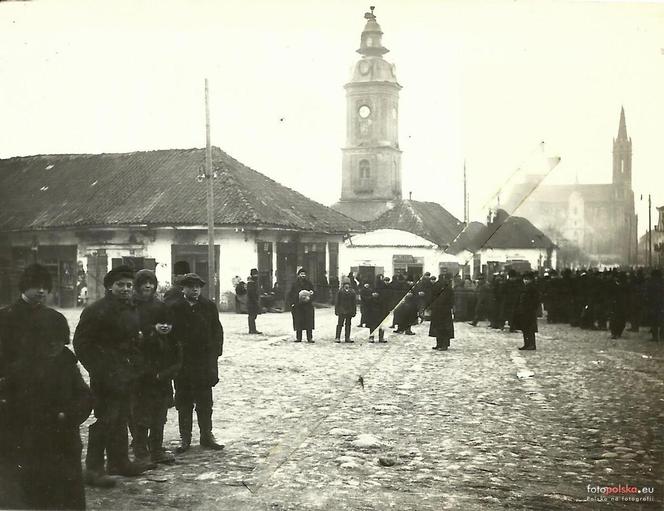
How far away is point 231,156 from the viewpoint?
662 cm

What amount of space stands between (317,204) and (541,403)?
4.19 meters

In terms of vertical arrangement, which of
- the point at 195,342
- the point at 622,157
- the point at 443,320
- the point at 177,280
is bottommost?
the point at 443,320

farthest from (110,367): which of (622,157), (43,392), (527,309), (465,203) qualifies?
(527,309)

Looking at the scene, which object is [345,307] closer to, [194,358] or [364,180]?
[194,358]

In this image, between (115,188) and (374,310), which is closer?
(115,188)

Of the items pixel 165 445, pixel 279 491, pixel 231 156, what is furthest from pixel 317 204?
pixel 279 491

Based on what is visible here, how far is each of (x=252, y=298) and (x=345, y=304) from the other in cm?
490

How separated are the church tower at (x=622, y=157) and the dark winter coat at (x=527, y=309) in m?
2.99

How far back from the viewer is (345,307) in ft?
40.6

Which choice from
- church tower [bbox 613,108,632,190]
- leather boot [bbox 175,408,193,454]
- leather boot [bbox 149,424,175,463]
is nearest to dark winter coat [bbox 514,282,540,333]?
church tower [bbox 613,108,632,190]

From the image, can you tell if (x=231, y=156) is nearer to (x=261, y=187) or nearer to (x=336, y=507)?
(x=261, y=187)

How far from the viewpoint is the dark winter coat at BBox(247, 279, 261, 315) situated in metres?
7.23

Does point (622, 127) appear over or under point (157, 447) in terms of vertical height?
over

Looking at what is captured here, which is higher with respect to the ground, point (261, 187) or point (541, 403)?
point (261, 187)
